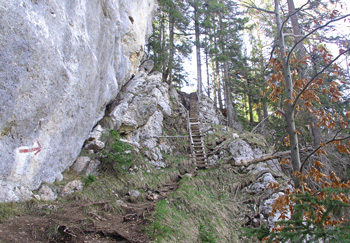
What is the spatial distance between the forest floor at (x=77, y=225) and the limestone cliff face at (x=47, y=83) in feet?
2.72

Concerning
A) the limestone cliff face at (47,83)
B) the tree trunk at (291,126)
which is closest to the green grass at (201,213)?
the tree trunk at (291,126)

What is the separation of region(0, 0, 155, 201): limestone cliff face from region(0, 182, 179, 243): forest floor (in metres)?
0.83

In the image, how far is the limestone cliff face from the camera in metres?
4.71

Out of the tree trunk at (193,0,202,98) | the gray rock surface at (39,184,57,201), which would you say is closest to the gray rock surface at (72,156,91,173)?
the gray rock surface at (39,184,57,201)

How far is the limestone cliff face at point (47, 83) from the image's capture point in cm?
471

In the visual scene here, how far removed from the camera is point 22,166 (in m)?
5.21

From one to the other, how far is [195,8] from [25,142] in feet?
63.2

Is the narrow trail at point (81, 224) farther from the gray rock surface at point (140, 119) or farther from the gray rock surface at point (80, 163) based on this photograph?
the gray rock surface at point (140, 119)

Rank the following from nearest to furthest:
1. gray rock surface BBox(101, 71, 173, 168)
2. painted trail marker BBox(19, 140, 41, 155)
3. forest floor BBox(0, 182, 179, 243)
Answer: forest floor BBox(0, 182, 179, 243) → painted trail marker BBox(19, 140, 41, 155) → gray rock surface BBox(101, 71, 173, 168)

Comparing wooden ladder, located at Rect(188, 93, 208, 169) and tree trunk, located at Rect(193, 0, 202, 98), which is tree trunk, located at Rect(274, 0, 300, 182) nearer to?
wooden ladder, located at Rect(188, 93, 208, 169)

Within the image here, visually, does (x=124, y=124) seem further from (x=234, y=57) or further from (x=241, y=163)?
(x=234, y=57)

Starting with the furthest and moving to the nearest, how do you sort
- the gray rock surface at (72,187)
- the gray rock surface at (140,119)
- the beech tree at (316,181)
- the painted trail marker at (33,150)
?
the gray rock surface at (140,119)
the gray rock surface at (72,187)
the painted trail marker at (33,150)
the beech tree at (316,181)

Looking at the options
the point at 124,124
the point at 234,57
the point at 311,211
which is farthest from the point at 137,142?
the point at 234,57

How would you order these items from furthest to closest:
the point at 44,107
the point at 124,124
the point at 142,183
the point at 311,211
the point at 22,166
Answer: the point at 124,124 < the point at 142,183 < the point at 44,107 < the point at 22,166 < the point at 311,211
